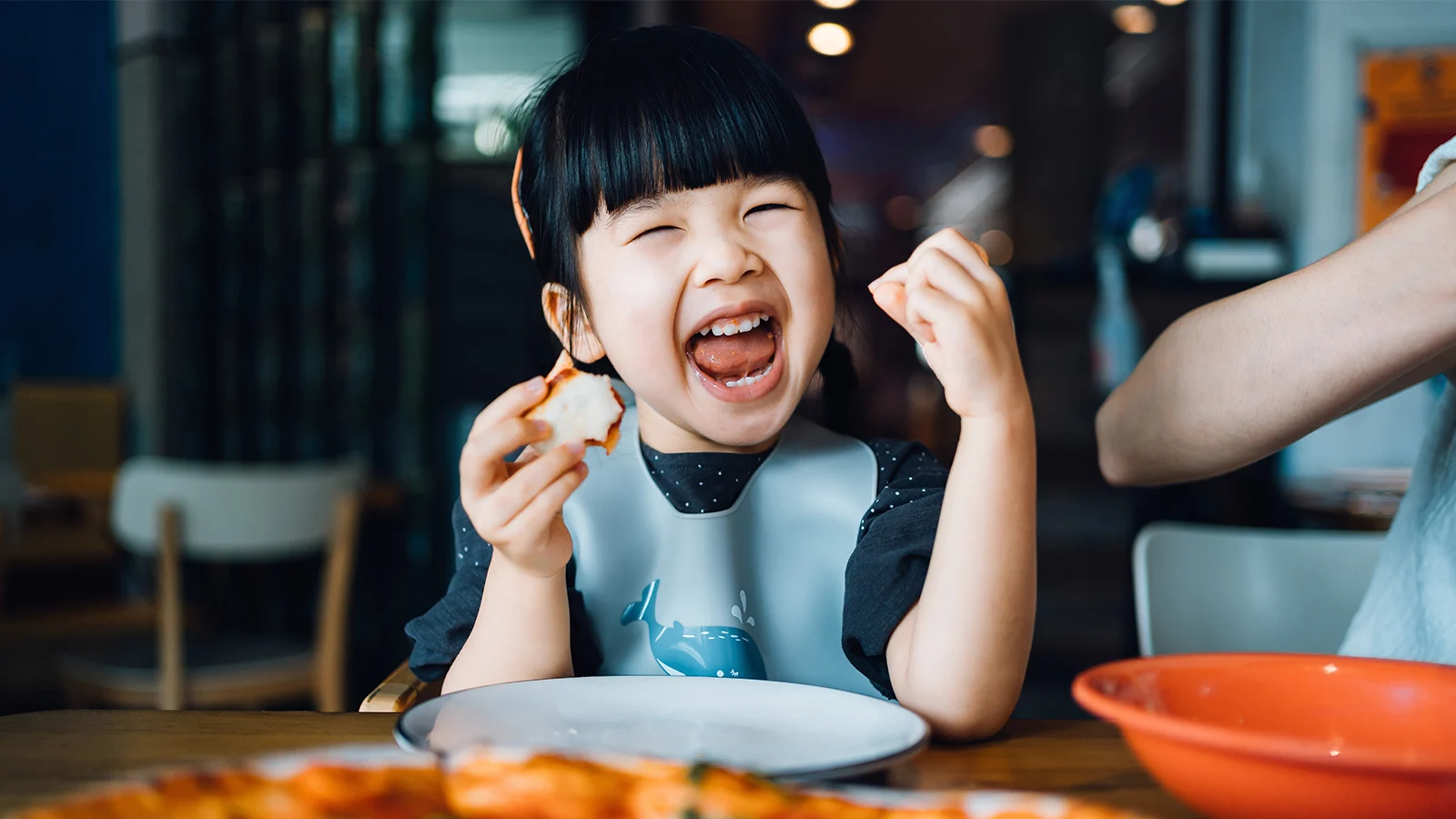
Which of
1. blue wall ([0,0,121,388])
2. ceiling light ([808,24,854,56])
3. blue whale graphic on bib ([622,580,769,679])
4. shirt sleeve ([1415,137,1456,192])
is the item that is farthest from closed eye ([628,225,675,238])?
ceiling light ([808,24,854,56])

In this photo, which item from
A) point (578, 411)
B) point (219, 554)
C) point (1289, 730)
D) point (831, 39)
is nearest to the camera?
point (1289, 730)

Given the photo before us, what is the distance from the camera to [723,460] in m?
1.05

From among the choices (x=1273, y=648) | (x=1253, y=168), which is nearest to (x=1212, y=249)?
(x=1253, y=168)

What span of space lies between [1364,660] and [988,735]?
226mm

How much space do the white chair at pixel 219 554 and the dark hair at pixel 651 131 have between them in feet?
6.17

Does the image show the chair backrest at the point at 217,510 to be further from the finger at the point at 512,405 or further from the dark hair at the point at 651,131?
the finger at the point at 512,405

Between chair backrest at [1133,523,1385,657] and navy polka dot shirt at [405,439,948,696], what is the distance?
43 cm

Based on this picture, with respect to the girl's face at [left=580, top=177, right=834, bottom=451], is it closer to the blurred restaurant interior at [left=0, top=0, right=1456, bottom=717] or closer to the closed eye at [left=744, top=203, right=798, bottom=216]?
the closed eye at [left=744, top=203, right=798, bottom=216]

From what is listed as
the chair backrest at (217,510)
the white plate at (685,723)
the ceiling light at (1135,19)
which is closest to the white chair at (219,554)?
the chair backrest at (217,510)

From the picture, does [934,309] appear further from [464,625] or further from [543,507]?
[464,625]

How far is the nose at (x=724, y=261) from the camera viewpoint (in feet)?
2.86

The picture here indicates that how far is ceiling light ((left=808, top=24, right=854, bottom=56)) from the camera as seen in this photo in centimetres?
693

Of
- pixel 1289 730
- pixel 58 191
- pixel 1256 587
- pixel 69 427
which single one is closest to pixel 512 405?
pixel 1289 730

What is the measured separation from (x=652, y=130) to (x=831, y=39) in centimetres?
663
